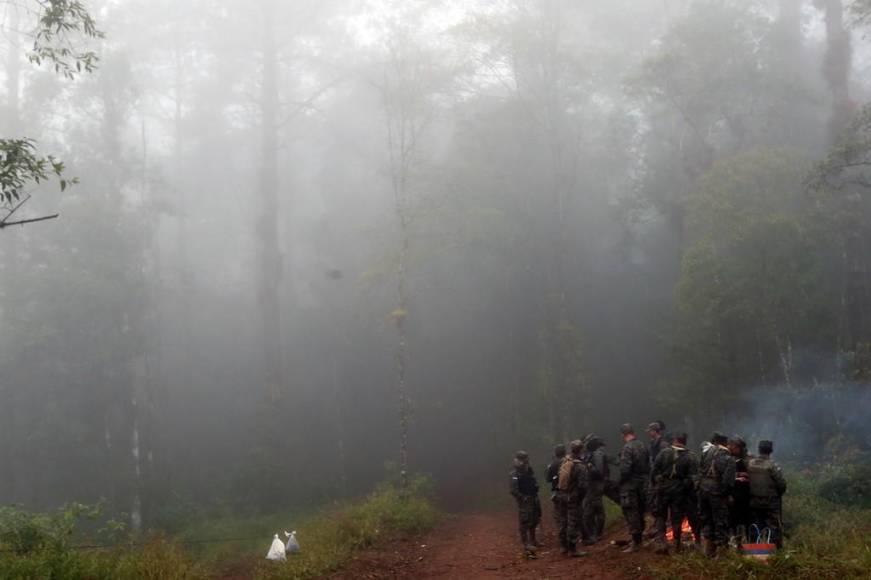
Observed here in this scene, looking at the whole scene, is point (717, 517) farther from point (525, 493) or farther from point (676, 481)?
point (525, 493)


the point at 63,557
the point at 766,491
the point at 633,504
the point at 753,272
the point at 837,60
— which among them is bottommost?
the point at 633,504

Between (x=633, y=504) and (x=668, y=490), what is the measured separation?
2.70 ft

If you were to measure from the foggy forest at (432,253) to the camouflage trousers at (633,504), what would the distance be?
17.3 ft

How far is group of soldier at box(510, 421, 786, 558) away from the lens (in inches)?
360

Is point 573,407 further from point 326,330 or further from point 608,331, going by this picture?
point 326,330

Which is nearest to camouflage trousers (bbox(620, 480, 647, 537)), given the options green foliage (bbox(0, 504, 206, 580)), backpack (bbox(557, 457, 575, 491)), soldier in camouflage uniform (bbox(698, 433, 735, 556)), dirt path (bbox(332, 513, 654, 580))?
dirt path (bbox(332, 513, 654, 580))

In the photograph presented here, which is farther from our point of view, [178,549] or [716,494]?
[178,549]

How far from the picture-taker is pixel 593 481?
450 inches

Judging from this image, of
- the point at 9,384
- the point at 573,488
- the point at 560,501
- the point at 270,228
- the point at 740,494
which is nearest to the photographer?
the point at 740,494

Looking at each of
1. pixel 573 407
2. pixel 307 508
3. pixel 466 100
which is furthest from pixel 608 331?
pixel 307 508

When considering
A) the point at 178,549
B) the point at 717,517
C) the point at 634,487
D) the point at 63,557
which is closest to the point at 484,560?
the point at 634,487

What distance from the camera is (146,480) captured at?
923 inches

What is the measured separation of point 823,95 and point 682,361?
10022 millimetres

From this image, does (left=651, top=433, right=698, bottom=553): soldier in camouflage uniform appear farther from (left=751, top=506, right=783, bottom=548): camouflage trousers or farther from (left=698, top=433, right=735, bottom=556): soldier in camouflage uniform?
(left=751, top=506, right=783, bottom=548): camouflage trousers
